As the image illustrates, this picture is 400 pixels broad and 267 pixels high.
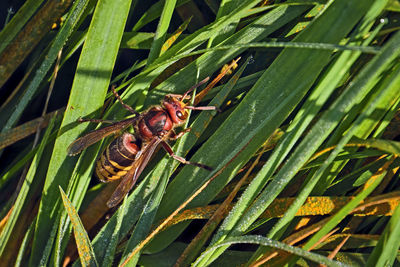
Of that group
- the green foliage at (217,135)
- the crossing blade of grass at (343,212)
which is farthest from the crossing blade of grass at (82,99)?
the crossing blade of grass at (343,212)

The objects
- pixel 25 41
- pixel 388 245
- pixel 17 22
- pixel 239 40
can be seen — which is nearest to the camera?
pixel 388 245

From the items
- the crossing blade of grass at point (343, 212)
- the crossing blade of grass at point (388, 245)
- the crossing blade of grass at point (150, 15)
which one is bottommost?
the crossing blade of grass at point (388, 245)

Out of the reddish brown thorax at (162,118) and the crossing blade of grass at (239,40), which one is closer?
the crossing blade of grass at (239,40)

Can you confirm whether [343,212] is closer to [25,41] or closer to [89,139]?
[89,139]

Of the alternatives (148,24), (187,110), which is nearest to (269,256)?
(187,110)

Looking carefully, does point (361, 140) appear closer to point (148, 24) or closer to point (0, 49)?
point (148, 24)

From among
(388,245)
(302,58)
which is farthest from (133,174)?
(388,245)

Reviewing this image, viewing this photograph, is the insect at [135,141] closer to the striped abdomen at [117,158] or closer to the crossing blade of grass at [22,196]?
the striped abdomen at [117,158]
